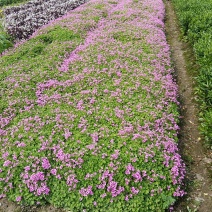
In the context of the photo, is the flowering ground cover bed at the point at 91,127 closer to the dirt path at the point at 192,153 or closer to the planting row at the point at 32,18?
the dirt path at the point at 192,153

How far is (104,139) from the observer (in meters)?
6.79

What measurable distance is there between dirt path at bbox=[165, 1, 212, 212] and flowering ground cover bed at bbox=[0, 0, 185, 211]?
0.49m

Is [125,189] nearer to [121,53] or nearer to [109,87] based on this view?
[109,87]

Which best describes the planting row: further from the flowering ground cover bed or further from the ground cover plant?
the ground cover plant

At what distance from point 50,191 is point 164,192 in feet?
9.71

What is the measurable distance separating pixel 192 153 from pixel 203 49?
5.80 metres

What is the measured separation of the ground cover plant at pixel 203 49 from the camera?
8.11m

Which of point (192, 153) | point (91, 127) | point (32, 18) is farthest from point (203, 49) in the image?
point (32, 18)

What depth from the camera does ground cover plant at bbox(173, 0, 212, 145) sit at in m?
8.11

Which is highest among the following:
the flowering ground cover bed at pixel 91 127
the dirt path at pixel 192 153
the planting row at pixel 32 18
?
the planting row at pixel 32 18

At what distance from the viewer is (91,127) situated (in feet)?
23.8

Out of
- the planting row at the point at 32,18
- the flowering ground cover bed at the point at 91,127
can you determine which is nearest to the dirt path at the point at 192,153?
the flowering ground cover bed at the point at 91,127

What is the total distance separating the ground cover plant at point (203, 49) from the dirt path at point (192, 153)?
1.24ft

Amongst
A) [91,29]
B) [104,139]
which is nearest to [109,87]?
[104,139]
